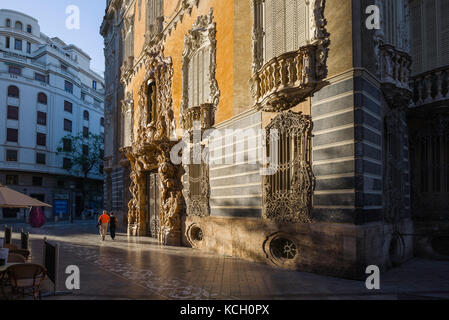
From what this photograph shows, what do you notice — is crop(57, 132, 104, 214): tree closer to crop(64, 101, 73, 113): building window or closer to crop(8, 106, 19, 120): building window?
crop(64, 101, 73, 113): building window

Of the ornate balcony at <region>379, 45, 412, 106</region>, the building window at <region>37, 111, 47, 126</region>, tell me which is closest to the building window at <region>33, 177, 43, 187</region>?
the building window at <region>37, 111, 47, 126</region>

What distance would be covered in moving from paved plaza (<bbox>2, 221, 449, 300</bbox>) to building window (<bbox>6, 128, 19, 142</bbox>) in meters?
38.3

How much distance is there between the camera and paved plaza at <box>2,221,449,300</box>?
26.2 feet

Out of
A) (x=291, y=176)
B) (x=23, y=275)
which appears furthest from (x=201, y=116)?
(x=23, y=275)

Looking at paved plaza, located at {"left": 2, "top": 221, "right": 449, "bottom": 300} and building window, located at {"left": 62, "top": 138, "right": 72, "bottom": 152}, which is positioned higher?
building window, located at {"left": 62, "top": 138, "right": 72, "bottom": 152}

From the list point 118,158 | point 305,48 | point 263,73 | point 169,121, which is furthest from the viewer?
point 118,158

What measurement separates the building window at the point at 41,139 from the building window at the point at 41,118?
1470mm

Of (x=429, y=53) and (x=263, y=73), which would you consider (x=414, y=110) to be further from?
(x=263, y=73)

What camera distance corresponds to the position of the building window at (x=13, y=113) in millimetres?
44906

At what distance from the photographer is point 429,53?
45.0 feet

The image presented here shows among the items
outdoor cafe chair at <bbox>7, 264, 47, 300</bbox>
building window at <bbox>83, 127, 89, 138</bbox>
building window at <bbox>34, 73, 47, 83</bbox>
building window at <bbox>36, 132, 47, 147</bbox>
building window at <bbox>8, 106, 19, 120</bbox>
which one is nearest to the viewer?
outdoor cafe chair at <bbox>7, 264, 47, 300</bbox>

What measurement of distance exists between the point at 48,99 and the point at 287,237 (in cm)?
4692

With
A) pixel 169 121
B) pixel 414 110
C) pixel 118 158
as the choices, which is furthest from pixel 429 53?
pixel 118 158
